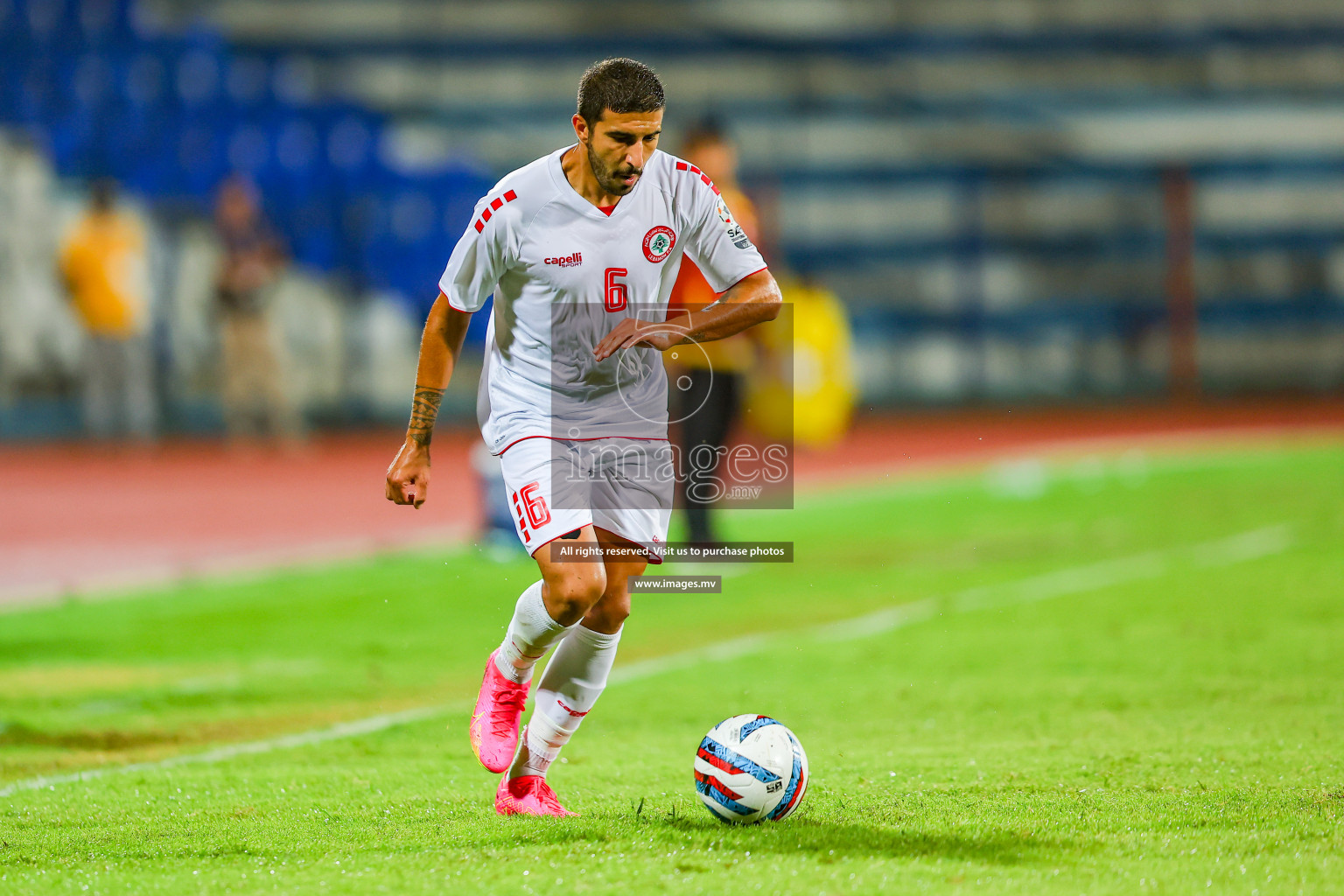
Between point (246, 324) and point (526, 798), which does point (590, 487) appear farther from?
point (246, 324)

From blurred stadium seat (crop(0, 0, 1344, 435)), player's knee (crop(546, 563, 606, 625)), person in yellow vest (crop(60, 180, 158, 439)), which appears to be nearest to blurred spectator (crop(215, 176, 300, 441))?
person in yellow vest (crop(60, 180, 158, 439))

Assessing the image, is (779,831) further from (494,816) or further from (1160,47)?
(1160,47)

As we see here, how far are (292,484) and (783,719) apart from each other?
992 centimetres

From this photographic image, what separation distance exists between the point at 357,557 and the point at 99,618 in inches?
91.8

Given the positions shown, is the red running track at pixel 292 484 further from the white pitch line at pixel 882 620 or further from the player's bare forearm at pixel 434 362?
the player's bare forearm at pixel 434 362

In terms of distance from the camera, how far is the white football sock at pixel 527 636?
468 cm

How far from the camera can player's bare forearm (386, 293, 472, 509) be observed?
4738 mm

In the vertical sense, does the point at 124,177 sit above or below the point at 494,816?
above

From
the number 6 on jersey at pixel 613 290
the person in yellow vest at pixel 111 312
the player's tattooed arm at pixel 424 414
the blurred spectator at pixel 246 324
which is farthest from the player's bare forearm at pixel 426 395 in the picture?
the person in yellow vest at pixel 111 312

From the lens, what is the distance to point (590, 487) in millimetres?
4703

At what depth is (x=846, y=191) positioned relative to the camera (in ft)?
77.6

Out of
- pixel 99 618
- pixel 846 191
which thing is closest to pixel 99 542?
pixel 99 618

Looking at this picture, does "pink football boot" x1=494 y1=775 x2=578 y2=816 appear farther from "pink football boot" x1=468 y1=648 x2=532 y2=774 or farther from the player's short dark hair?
the player's short dark hair

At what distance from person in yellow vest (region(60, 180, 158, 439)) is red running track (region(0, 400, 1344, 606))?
47cm
